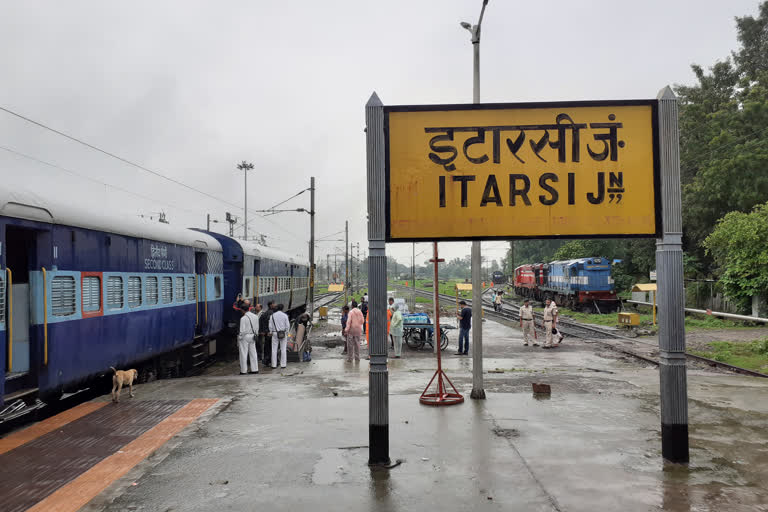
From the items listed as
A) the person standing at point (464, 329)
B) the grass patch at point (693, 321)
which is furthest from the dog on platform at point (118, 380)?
the grass patch at point (693, 321)

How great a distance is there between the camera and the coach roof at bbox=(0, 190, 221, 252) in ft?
25.7

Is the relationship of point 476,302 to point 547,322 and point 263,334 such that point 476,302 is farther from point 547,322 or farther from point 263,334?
point 547,322

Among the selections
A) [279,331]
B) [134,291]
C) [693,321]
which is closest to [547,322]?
[279,331]

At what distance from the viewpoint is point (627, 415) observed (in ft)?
31.4

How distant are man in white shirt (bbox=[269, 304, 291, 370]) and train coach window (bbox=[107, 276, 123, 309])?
421cm

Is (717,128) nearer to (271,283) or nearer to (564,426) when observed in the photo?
(271,283)

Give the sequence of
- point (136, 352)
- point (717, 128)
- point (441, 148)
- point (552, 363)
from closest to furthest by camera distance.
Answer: point (441, 148), point (136, 352), point (552, 363), point (717, 128)

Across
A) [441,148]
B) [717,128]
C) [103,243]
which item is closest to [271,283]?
[103,243]

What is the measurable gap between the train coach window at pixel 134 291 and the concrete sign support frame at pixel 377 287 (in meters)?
6.03

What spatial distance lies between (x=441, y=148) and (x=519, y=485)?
14.0ft

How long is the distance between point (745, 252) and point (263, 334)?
76.7 feet

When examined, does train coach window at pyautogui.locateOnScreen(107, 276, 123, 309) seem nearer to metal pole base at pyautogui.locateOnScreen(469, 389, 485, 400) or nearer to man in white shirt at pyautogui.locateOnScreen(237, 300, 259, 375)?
man in white shirt at pyautogui.locateOnScreen(237, 300, 259, 375)

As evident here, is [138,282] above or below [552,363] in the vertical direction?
above

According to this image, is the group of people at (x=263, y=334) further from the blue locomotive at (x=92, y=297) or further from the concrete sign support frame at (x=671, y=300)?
the concrete sign support frame at (x=671, y=300)
